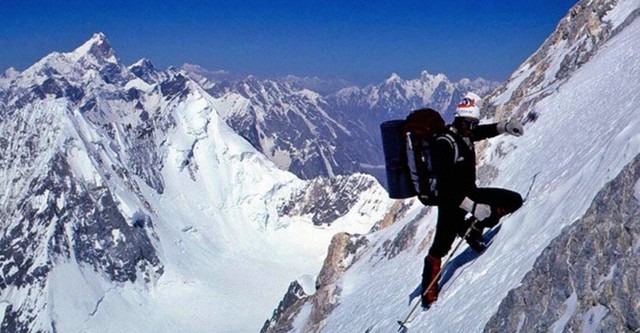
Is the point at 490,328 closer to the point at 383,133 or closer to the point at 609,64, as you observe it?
the point at 383,133

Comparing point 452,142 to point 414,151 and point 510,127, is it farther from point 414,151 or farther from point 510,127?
point 510,127

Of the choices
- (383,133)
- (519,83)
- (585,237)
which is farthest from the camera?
(519,83)

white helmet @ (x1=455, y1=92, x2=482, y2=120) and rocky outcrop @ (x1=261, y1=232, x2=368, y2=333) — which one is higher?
rocky outcrop @ (x1=261, y1=232, x2=368, y2=333)

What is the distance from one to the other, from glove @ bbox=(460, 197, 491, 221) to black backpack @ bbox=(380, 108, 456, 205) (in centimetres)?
70

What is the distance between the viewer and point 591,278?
11.8 metres

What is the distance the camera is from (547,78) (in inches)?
1838

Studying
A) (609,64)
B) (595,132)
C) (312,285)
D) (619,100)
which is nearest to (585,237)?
(595,132)

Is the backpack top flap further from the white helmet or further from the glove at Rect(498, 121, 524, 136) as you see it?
the glove at Rect(498, 121, 524, 136)

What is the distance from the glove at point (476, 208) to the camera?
1481cm

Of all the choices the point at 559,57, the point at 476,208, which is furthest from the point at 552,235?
the point at 559,57

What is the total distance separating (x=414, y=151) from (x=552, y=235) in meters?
3.99

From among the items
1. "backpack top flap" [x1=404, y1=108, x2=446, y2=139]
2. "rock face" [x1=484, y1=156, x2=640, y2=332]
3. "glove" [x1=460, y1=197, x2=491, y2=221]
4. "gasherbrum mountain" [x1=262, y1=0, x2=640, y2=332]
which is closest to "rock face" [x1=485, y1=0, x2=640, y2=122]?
"gasherbrum mountain" [x1=262, y1=0, x2=640, y2=332]

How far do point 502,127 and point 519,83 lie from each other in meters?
40.2

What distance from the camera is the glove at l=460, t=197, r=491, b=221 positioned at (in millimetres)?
14812
